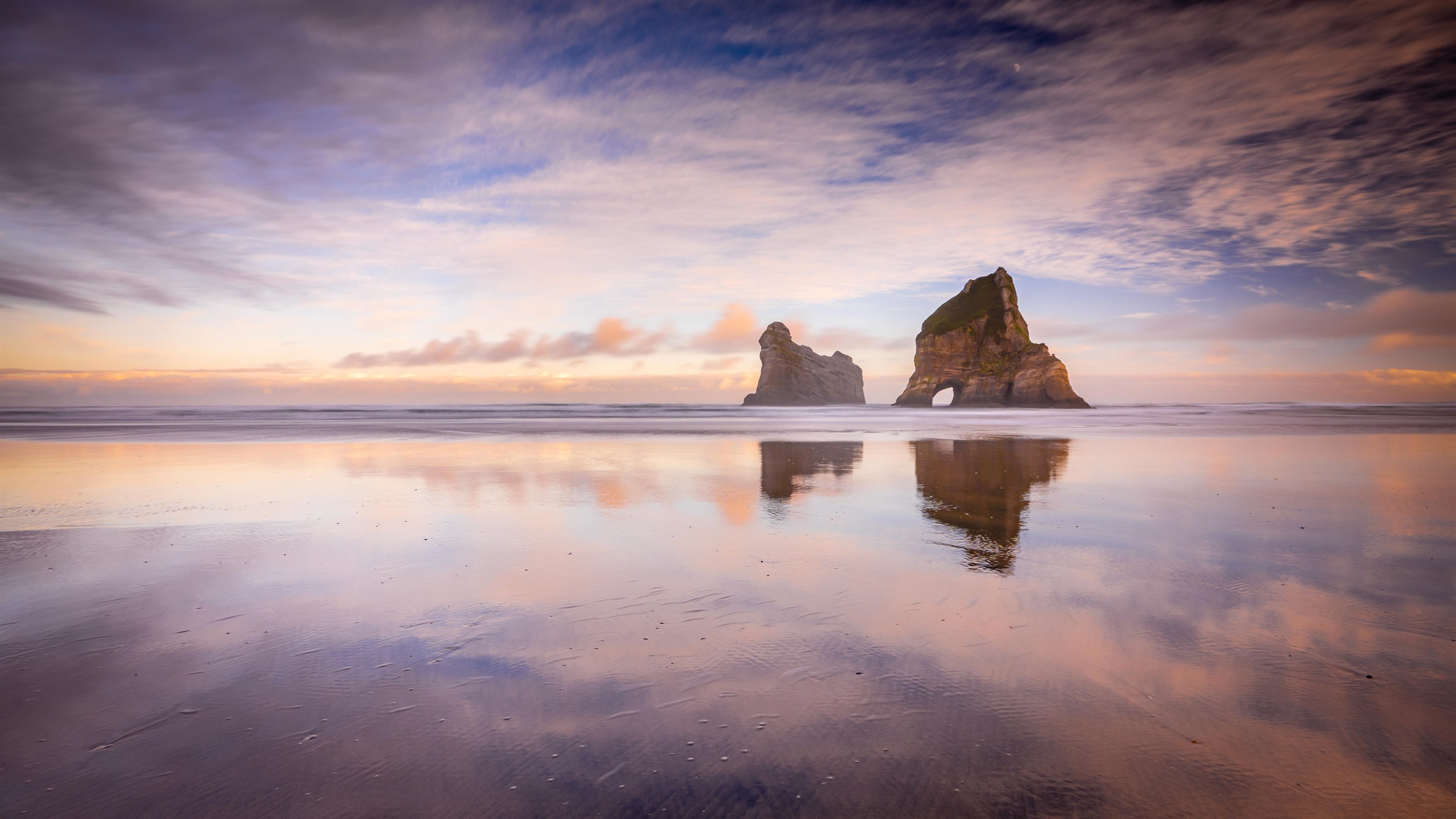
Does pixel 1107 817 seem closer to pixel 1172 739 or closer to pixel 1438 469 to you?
pixel 1172 739

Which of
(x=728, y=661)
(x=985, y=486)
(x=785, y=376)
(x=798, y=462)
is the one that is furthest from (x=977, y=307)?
(x=728, y=661)

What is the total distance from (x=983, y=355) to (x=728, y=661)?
4579 inches

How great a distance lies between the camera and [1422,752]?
11.1 feet

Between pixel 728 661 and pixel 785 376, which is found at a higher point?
pixel 785 376

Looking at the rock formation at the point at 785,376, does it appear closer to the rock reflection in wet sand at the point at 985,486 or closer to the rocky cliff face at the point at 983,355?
the rocky cliff face at the point at 983,355

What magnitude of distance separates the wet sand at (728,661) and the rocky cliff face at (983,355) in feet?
324

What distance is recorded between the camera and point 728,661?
4.65 meters

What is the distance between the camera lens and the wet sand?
318cm

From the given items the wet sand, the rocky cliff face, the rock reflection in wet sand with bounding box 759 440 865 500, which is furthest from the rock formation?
the wet sand

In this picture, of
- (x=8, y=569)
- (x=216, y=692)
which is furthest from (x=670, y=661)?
(x=8, y=569)

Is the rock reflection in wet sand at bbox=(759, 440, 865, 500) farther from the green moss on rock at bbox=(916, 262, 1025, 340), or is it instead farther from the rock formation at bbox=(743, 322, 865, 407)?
the rock formation at bbox=(743, 322, 865, 407)

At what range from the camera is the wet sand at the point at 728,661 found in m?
3.18

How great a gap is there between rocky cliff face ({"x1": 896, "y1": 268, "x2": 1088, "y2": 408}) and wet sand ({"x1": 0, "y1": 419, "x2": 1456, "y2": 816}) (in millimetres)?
98786

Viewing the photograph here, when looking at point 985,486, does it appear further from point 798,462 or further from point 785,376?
point 785,376
